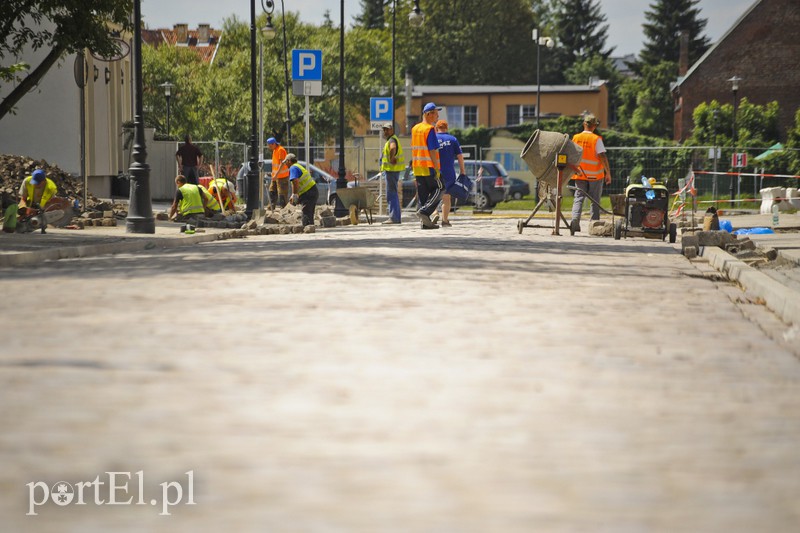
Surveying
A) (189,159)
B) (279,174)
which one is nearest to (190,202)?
(279,174)

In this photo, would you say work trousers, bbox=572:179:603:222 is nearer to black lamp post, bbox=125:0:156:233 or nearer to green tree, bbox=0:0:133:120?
black lamp post, bbox=125:0:156:233

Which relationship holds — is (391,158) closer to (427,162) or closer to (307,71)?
(427,162)

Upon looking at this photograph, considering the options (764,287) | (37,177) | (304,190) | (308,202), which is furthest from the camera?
(308,202)

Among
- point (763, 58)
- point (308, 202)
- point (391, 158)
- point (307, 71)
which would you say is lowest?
point (308, 202)

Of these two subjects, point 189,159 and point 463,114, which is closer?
point 189,159

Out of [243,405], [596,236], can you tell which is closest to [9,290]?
[243,405]

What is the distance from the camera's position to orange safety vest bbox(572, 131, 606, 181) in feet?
67.9

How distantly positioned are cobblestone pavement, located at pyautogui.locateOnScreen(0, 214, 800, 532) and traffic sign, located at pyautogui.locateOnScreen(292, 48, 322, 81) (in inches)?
721

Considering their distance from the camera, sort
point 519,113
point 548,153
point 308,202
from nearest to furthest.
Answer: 1. point 548,153
2. point 308,202
3. point 519,113

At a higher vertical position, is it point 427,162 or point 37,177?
point 427,162

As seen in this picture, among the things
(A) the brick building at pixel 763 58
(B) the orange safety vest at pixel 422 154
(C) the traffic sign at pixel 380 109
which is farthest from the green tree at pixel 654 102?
(B) the orange safety vest at pixel 422 154

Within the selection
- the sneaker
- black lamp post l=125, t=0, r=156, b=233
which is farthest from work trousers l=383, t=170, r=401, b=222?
black lamp post l=125, t=0, r=156, b=233

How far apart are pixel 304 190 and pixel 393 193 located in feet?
6.79

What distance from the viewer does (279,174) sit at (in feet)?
92.4
